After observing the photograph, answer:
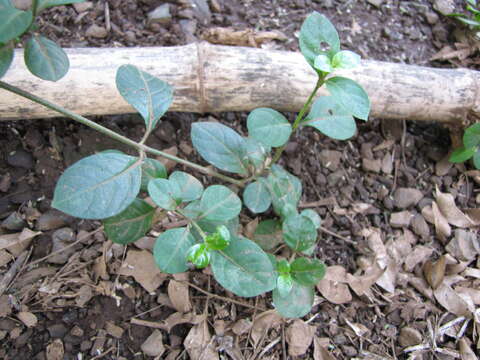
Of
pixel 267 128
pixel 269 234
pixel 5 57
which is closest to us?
pixel 5 57

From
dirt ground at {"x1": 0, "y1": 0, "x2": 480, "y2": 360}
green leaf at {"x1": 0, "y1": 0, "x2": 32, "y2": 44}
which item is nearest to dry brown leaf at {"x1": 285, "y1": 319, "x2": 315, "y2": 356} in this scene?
dirt ground at {"x1": 0, "y1": 0, "x2": 480, "y2": 360}

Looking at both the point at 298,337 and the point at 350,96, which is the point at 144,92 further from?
the point at 298,337

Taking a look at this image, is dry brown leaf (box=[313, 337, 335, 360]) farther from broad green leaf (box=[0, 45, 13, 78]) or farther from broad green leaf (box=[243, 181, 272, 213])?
broad green leaf (box=[0, 45, 13, 78])

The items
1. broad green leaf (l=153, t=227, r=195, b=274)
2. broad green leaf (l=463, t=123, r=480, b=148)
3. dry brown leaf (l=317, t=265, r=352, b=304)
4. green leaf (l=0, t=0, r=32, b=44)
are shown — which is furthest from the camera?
broad green leaf (l=463, t=123, r=480, b=148)

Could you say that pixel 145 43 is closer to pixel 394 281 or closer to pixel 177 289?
pixel 177 289

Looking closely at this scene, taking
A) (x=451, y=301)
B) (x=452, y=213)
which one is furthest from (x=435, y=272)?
(x=452, y=213)

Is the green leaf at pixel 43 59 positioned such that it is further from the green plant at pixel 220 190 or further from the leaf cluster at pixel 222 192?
the leaf cluster at pixel 222 192
